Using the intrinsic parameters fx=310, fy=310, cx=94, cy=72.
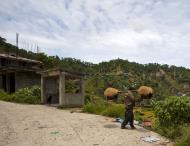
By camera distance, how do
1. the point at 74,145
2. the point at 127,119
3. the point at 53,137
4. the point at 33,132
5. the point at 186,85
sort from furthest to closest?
the point at 186,85, the point at 127,119, the point at 33,132, the point at 53,137, the point at 74,145

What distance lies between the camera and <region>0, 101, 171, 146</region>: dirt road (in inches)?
373

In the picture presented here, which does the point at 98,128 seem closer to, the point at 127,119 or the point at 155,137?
the point at 127,119

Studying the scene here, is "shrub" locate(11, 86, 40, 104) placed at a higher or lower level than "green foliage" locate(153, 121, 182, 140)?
higher

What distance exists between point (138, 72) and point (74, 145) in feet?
167

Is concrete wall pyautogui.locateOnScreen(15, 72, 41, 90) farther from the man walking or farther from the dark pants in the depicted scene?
the dark pants

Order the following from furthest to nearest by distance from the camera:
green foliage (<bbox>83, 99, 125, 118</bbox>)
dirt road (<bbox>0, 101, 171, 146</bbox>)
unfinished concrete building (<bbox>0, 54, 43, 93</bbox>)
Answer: unfinished concrete building (<bbox>0, 54, 43, 93</bbox>), green foliage (<bbox>83, 99, 125, 118</bbox>), dirt road (<bbox>0, 101, 171, 146</bbox>)

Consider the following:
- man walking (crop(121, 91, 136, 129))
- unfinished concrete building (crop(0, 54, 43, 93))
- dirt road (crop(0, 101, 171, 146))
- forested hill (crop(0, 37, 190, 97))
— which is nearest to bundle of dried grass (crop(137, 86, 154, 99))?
forested hill (crop(0, 37, 190, 97))

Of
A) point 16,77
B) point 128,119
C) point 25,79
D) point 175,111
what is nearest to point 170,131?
point 175,111

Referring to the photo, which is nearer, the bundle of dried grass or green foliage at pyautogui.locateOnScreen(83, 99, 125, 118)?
green foliage at pyautogui.locateOnScreen(83, 99, 125, 118)

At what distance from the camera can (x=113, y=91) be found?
35.1m

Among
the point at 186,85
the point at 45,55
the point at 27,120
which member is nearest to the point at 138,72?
the point at 186,85

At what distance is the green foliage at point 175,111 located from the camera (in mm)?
10531

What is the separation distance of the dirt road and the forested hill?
26.5 meters

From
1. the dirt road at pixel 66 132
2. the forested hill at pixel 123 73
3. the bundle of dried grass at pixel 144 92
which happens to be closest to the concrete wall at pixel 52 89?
the dirt road at pixel 66 132
